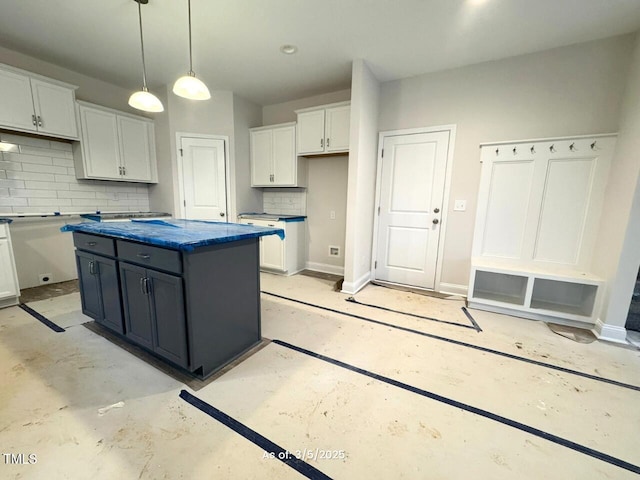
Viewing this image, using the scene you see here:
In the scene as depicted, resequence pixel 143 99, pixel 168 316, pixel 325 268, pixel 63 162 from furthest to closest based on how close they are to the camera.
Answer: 1. pixel 325 268
2. pixel 63 162
3. pixel 143 99
4. pixel 168 316

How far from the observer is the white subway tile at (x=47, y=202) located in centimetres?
316

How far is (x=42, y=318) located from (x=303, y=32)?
12.3 ft

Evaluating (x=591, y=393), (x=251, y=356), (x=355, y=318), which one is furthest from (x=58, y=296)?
(x=591, y=393)

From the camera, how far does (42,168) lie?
3.20m

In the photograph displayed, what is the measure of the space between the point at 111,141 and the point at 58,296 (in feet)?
6.94

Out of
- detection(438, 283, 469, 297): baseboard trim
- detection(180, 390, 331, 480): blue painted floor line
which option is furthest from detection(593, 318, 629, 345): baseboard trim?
detection(180, 390, 331, 480): blue painted floor line

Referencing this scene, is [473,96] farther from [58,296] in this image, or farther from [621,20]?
[58,296]

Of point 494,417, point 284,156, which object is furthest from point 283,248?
point 494,417

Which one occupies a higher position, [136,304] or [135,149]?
[135,149]

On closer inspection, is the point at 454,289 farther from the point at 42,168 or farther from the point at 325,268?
the point at 42,168

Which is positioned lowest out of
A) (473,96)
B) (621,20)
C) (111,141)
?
(111,141)

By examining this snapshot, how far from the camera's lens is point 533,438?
1.31m

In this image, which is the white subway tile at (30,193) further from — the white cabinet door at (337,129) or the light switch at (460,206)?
the light switch at (460,206)

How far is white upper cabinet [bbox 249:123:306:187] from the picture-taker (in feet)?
13.0
